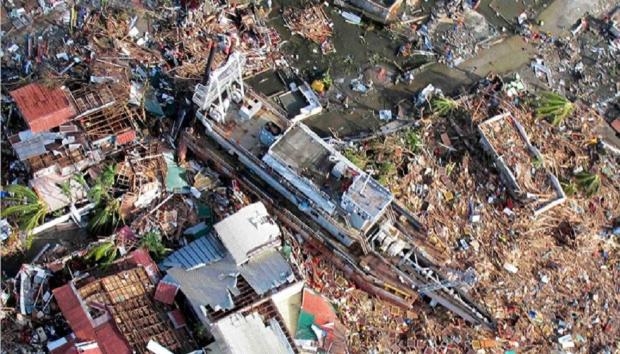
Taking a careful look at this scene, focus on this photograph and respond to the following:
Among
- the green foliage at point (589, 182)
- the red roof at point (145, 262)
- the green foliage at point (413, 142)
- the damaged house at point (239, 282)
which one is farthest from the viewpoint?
the green foliage at point (589, 182)

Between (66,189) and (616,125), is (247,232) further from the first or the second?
(616,125)

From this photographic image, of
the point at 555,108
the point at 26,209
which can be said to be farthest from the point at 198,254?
the point at 555,108

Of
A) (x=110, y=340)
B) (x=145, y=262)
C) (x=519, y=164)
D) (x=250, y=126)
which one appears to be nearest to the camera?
(x=110, y=340)

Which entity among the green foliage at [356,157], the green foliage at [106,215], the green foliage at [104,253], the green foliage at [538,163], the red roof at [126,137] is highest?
the red roof at [126,137]

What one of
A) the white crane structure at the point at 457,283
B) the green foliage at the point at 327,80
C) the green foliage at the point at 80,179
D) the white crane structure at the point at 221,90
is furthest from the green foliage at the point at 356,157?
the green foliage at the point at 80,179

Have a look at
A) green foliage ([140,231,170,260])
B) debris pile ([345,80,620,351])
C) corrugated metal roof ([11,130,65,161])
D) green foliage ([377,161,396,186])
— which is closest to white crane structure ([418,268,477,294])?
debris pile ([345,80,620,351])

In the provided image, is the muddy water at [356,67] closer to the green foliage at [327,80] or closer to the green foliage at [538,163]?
the green foliage at [327,80]
